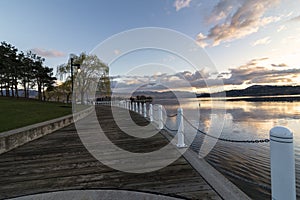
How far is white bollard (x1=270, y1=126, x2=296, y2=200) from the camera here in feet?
5.36

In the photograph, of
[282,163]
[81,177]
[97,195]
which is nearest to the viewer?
[282,163]

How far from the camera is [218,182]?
289 cm

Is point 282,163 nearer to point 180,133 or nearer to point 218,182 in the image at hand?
point 218,182

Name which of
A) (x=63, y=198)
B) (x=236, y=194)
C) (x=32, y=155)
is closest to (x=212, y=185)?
(x=236, y=194)

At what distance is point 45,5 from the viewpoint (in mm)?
16906

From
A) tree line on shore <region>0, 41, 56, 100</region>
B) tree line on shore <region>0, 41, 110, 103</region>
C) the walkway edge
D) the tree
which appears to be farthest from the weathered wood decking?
tree line on shore <region>0, 41, 56, 100</region>

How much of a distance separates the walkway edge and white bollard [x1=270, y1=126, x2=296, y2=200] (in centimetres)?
82

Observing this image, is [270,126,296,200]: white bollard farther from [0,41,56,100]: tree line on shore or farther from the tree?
[0,41,56,100]: tree line on shore

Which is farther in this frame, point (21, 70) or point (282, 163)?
point (21, 70)

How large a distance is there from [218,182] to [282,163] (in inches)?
54.3

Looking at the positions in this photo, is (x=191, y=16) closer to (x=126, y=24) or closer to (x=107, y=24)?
(x=126, y=24)

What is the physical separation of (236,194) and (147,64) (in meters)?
13.4

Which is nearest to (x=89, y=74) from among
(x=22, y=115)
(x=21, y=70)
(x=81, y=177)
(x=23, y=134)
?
(x=21, y=70)

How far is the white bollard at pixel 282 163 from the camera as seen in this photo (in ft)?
5.36
